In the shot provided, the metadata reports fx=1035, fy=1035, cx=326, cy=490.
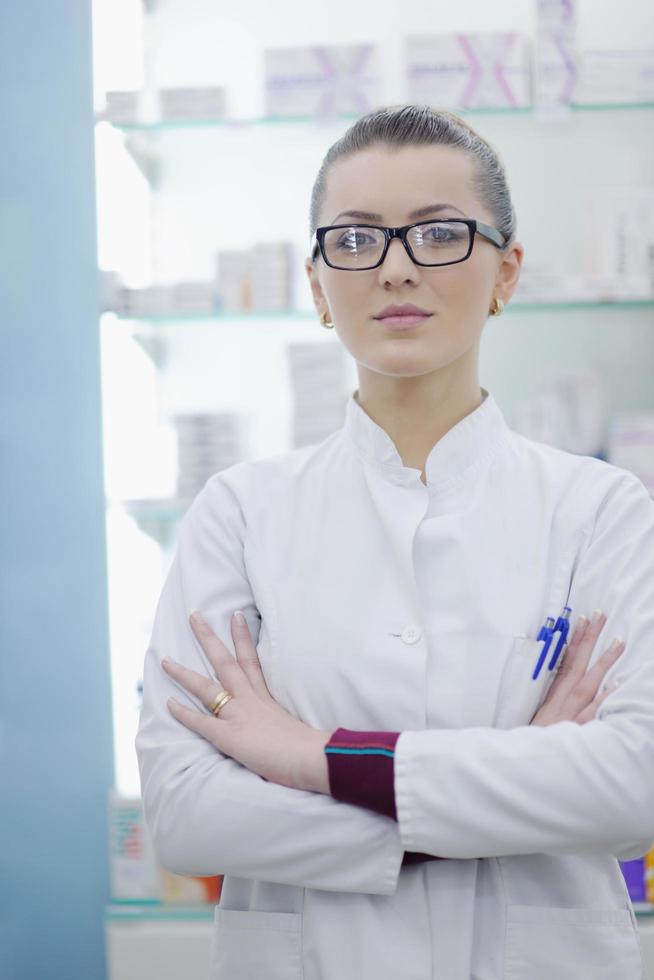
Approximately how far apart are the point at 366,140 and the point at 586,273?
4.49ft

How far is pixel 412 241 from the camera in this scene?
3.98 ft

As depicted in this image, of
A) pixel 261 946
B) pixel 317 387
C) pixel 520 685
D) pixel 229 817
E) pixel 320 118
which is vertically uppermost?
pixel 320 118

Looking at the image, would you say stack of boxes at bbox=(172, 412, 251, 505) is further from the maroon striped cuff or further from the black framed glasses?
the maroon striped cuff

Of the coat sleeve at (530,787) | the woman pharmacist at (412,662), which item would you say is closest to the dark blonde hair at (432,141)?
the woman pharmacist at (412,662)

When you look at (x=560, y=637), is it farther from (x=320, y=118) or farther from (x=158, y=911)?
(x=320, y=118)

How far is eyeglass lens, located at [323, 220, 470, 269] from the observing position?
121cm

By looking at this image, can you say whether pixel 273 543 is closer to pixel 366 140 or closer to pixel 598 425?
pixel 366 140

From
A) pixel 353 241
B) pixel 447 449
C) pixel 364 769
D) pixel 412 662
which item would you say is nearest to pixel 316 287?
pixel 353 241

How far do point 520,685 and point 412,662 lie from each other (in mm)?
127

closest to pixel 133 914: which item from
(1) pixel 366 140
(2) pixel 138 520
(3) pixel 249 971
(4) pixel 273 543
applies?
(2) pixel 138 520

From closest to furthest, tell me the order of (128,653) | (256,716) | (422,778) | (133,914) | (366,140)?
1. (422,778)
2. (256,716)
3. (366,140)
4. (133,914)
5. (128,653)

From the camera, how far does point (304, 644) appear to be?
122cm

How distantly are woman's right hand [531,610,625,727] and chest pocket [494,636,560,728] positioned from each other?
0.01m

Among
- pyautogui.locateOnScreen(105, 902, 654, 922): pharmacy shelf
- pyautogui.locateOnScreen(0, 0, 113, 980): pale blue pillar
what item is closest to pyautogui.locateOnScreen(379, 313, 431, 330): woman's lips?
pyautogui.locateOnScreen(0, 0, 113, 980): pale blue pillar
